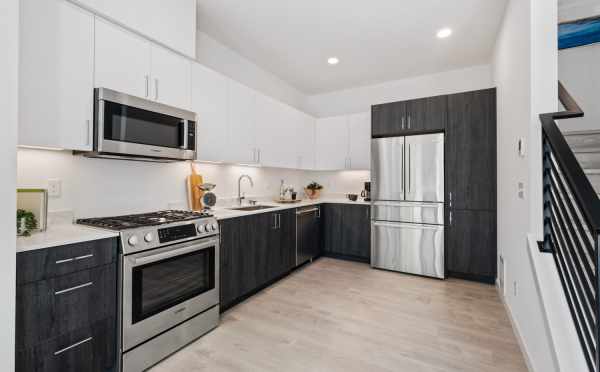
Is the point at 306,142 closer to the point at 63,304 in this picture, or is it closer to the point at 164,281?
the point at 164,281

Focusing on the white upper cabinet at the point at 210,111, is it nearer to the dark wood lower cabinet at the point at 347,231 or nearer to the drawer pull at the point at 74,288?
the drawer pull at the point at 74,288

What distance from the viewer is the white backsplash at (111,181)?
1.89m

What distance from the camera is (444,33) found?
3109 millimetres

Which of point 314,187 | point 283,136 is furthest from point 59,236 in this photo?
point 314,187

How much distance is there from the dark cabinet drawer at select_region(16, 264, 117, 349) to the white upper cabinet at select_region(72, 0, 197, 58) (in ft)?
5.46

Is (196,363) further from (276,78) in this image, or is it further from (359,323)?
(276,78)

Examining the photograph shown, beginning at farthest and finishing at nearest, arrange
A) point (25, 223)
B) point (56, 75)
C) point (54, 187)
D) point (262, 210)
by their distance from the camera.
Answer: point (262, 210) < point (54, 187) < point (56, 75) < point (25, 223)

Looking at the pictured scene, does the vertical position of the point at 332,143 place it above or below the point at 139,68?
below

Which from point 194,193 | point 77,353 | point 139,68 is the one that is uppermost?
point 139,68

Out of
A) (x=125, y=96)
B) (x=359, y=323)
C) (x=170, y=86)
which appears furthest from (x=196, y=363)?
(x=170, y=86)

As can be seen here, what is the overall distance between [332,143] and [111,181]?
3175 millimetres

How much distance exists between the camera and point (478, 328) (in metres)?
2.32

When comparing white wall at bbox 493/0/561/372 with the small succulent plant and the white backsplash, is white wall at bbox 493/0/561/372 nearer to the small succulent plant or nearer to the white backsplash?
the small succulent plant

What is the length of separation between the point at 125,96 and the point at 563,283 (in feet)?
9.05
